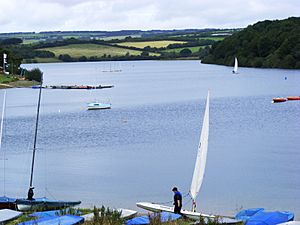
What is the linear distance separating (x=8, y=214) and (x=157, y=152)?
72.2 ft

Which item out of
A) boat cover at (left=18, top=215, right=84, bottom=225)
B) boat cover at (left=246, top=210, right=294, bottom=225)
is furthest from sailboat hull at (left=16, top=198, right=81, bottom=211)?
boat cover at (left=246, top=210, right=294, bottom=225)

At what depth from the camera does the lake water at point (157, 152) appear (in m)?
34.2

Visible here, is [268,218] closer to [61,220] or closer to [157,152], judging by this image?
[61,220]

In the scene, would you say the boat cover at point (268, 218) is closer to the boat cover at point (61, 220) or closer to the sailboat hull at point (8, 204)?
the boat cover at point (61, 220)

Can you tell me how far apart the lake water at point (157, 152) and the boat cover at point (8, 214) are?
705cm

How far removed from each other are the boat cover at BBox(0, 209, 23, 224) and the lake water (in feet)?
23.1

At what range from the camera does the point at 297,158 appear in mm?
A: 42250

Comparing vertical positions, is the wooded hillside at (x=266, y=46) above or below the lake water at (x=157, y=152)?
above

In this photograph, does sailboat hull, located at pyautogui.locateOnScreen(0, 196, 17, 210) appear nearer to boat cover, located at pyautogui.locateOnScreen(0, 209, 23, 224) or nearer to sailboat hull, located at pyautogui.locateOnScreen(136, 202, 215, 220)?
boat cover, located at pyautogui.locateOnScreen(0, 209, 23, 224)

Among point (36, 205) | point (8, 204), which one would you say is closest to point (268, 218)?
point (36, 205)

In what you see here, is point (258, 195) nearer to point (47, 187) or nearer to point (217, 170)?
point (217, 170)

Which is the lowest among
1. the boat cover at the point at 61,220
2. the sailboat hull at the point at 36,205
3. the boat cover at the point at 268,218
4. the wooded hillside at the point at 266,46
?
the sailboat hull at the point at 36,205

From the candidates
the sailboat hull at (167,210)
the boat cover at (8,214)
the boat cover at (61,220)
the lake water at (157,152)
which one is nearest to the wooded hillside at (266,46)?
the lake water at (157,152)

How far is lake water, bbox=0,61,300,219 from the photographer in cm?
3416
